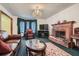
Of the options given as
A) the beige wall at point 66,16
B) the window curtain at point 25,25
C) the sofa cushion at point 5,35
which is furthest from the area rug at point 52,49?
the sofa cushion at point 5,35

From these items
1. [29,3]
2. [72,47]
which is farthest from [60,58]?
[29,3]

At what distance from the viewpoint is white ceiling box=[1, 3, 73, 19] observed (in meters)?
2.34

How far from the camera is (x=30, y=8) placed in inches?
98.2

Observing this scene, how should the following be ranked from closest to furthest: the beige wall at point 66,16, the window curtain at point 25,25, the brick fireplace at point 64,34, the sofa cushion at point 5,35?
the window curtain at point 25,25 < the beige wall at point 66,16 < the brick fireplace at point 64,34 < the sofa cushion at point 5,35

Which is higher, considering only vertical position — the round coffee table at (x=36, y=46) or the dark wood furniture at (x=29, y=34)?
the dark wood furniture at (x=29, y=34)

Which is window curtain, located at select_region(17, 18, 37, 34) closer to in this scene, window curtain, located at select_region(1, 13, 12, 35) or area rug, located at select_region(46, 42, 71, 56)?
window curtain, located at select_region(1, 13, 12, 35)

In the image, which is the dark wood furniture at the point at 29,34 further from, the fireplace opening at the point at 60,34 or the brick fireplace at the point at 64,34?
the fireplace opening at the point at 60,34

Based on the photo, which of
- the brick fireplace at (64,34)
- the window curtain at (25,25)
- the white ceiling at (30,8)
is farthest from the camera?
the brick fireplace at (64,34)

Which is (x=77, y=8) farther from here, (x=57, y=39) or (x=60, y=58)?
(x=60, y=58)

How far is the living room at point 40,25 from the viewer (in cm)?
243

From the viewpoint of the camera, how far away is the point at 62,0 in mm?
2201

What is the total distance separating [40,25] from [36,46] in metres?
0.53

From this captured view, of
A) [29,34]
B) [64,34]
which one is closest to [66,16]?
[64,34]

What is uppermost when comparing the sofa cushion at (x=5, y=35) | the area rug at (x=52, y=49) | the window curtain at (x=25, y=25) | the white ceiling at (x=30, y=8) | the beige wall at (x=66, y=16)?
the white ceiling at (x=30, y=8)
